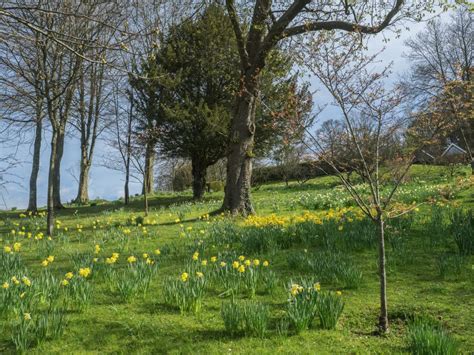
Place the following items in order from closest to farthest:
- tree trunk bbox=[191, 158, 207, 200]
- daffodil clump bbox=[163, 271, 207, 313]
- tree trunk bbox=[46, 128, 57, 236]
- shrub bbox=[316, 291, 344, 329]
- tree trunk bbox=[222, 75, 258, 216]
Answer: shrub bbox=[316, 291, 344, 329] → daffodil clump bbox=[163, 271, 207, 313] → tree trunk bbox=[46, 128, 57, 236] → tree trunk bbox=[222, 75, 258, 216] → tree trunk bbox=[191, 158, 207, 200]

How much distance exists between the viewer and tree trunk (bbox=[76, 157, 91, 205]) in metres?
24.5

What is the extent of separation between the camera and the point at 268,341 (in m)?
3.48

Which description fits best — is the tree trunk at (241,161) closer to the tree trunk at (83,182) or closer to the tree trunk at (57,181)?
the tree trunk at (57,181)

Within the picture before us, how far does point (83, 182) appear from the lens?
973 inches

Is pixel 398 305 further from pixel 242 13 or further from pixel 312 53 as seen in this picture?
pixel 242 13

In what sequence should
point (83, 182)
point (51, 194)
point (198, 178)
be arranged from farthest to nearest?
1. point (83, 182)
2. point (198, 178)
3. point (51, 194)

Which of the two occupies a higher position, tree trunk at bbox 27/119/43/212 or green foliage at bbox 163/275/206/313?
tree trunk at bbox 27/119/43/212

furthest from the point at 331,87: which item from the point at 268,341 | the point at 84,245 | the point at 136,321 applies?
the point at 84,245

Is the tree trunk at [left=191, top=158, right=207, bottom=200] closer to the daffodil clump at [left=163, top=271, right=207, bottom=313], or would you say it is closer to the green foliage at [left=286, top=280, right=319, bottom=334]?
the daffodil clump at [left=163, top=271, right=207, bottom=313]

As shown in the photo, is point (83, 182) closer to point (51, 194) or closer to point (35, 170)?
point (35, 170)

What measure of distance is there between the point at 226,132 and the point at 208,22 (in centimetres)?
517

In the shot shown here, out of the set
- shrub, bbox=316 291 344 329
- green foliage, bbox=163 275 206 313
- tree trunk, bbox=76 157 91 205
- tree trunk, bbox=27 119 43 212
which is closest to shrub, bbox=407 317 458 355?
shrub, bbox=316 291 344 329

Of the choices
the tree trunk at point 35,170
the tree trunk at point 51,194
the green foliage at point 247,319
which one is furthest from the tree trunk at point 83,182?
the green foliage at point 247,319

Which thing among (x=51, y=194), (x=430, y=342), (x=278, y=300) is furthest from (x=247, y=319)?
(x=51, y=194)
